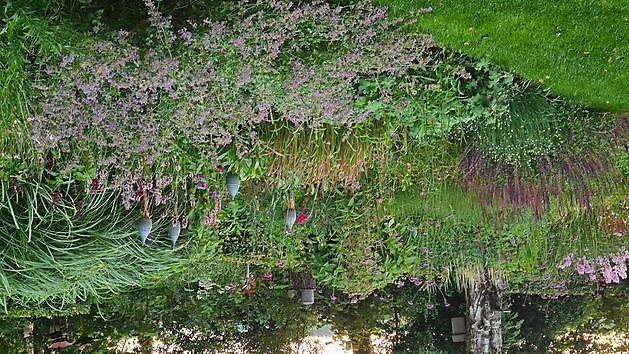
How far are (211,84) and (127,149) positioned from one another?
40 centimetres

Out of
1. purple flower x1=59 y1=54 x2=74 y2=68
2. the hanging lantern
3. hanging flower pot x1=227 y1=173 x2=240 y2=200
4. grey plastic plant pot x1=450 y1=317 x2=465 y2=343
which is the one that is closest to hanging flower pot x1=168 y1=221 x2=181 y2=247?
Result: hanging flower pot x1=227 y1=173 x2=240 y2=200

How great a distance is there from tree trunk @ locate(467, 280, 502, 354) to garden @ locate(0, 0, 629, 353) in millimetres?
19

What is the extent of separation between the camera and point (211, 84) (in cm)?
239

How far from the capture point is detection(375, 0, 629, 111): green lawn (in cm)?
286

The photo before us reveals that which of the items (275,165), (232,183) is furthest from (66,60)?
(275,165)

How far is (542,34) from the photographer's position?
2971 mm

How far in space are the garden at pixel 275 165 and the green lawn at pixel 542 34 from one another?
0.03 metres

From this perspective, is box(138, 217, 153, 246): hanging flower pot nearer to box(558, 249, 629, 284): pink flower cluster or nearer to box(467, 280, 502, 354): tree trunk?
box(558, 249, 629, 284): pink flower cluster

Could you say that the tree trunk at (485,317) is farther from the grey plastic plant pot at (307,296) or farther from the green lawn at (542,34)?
the green lawn at (542,34)

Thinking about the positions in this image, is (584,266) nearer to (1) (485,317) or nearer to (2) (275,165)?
(1) (485,317)

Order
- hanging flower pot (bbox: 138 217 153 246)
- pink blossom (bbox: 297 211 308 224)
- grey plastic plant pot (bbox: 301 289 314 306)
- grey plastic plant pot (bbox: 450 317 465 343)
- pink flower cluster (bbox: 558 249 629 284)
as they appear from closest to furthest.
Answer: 1. hanging flower pot (bbox: 138 217 153 246)
2. pink blossom (bbox: 297 211 308 224)
3. pink flower cluster (bbox: 558 249 629 284)
4. grey plastic plant pot (bbox: 301 289 314 306)
5. grey plastic plant pot (bbox: 450 317 465 343)

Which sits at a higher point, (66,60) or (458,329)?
(66,60)

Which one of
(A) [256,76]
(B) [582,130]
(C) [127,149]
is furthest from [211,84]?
(B) [582,130]

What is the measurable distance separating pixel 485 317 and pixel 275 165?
257 cm
